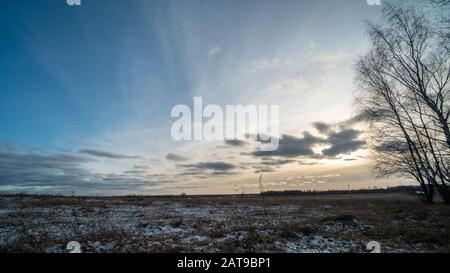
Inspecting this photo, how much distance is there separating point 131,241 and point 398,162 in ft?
83.6

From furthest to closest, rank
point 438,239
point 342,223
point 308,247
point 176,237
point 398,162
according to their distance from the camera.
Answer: point 398,162 → point 342,223 → point 176,237 → point 438,239 → point 308,247

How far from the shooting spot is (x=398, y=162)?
2430cm
